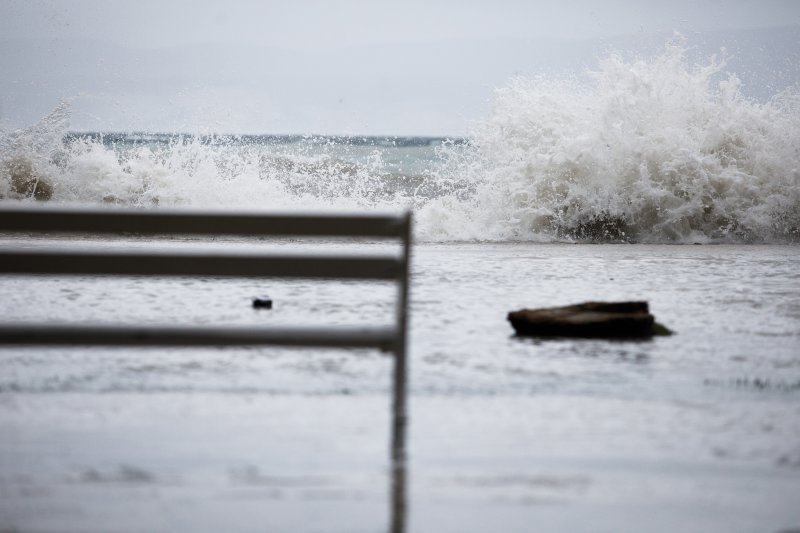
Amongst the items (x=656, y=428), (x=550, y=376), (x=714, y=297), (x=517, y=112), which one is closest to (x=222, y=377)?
(x=550, y=376)

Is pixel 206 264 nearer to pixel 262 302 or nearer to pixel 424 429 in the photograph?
pixel 424 429

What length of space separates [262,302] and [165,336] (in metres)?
4.91

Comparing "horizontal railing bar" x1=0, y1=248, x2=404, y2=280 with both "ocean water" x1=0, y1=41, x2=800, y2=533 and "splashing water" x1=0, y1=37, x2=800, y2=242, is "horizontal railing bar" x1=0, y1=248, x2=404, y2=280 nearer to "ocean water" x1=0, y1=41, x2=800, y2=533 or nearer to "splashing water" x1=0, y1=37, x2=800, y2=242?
"ocean water" x1=0, y1=41, x2=800, y2=533

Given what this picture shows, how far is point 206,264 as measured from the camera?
4.20 m

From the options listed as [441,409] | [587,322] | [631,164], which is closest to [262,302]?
[587,322]

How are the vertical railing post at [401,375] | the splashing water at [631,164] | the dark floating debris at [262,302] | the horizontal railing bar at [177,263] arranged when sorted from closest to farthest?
the vertical railing post at [401,375] < the horizontal railing bar at [177,263] < the dark floating debris at [262,302] < the splashing water at [631,164]

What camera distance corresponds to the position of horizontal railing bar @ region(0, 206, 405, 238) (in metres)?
4.22

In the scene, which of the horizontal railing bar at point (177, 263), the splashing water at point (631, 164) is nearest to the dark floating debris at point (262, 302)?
the horizontal railing bar at point (177, 263)

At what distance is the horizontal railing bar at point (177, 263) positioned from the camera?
419 cm

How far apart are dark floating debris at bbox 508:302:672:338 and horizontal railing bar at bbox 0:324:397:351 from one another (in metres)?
3.69

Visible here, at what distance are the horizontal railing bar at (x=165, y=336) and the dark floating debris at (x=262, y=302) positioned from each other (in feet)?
15.9

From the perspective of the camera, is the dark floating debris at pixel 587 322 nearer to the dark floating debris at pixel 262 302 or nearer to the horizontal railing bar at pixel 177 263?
the dark floating debris at pixel 262 302

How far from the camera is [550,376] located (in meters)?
6.20

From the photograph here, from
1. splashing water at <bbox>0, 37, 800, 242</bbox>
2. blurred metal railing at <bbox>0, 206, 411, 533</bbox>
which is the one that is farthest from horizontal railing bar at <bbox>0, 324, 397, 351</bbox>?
splashing water at <bbox>0, 37, 800, 242</bbox>
